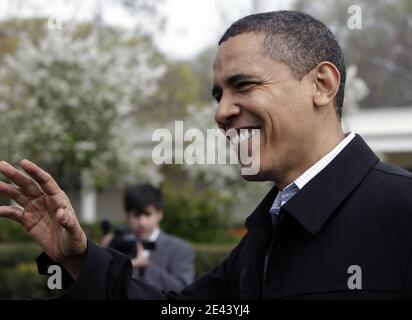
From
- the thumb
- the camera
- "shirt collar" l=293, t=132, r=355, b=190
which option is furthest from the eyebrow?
the thumb

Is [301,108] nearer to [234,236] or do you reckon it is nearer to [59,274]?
[59,274]

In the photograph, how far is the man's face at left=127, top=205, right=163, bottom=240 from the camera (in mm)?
5105

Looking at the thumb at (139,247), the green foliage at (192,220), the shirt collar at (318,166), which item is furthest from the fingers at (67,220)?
the green foliage at (192,220)

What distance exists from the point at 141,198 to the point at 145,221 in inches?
6.7

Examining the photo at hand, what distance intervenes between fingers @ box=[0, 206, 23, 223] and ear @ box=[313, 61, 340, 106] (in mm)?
916

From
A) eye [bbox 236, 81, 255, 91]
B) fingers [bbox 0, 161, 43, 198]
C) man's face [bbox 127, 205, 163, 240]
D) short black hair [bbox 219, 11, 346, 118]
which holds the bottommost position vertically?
fingers [bbox 0, 161, 43, 198]

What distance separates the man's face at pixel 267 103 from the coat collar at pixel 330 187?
0.31ft

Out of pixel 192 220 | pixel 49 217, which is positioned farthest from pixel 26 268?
pixel 49 217

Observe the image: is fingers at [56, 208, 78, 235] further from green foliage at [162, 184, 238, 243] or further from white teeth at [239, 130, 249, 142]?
green foliage at [162, 184, 238, 243]

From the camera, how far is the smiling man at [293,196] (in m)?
1.81

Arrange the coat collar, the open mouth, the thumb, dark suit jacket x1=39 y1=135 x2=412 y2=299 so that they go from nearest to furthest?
dark suit jacket x1=39 y1=135 x2=412 y2=299 < the coat collar < the open mouth < the thumb

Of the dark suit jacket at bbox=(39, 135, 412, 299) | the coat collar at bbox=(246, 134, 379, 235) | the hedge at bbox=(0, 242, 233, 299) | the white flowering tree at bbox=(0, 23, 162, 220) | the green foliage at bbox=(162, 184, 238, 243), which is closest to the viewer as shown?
the dark suit jacket at bbox=(39, 135, 412, 299)

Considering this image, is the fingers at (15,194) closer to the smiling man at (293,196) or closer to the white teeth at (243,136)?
the smiling man at (293,196)
